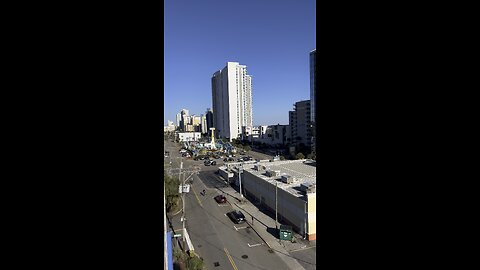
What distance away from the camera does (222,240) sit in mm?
6086

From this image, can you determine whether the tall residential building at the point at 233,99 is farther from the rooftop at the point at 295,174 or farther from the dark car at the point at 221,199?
the dark car at the point at 221,199

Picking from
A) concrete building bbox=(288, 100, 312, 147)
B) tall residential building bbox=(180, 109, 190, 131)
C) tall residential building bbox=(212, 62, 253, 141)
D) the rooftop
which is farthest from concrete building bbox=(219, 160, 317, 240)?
tall residential building bbox=(180, 109, 190, 131)

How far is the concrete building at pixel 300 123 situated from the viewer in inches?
912

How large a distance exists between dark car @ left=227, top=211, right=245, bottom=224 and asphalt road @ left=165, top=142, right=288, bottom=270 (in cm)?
12

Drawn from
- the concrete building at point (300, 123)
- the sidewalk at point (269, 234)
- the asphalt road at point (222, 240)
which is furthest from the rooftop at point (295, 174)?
the concrete building at point (300, 123)

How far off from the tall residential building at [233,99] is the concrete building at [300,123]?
20.8 ft

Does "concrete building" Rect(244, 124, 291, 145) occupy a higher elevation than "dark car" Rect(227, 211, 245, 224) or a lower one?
higher

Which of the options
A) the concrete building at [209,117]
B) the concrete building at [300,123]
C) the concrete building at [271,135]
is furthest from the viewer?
the concrete building at [209,117]

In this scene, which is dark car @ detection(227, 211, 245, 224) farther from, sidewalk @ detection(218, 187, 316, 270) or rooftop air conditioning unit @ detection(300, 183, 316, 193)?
rooftop air conditioning unit @ detection(300, 183, 316, 193)

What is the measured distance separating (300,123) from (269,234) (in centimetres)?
1873

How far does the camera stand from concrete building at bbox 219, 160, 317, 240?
6125mm

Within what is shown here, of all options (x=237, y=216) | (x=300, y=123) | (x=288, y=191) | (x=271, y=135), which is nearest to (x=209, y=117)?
(x=271, y=135)
